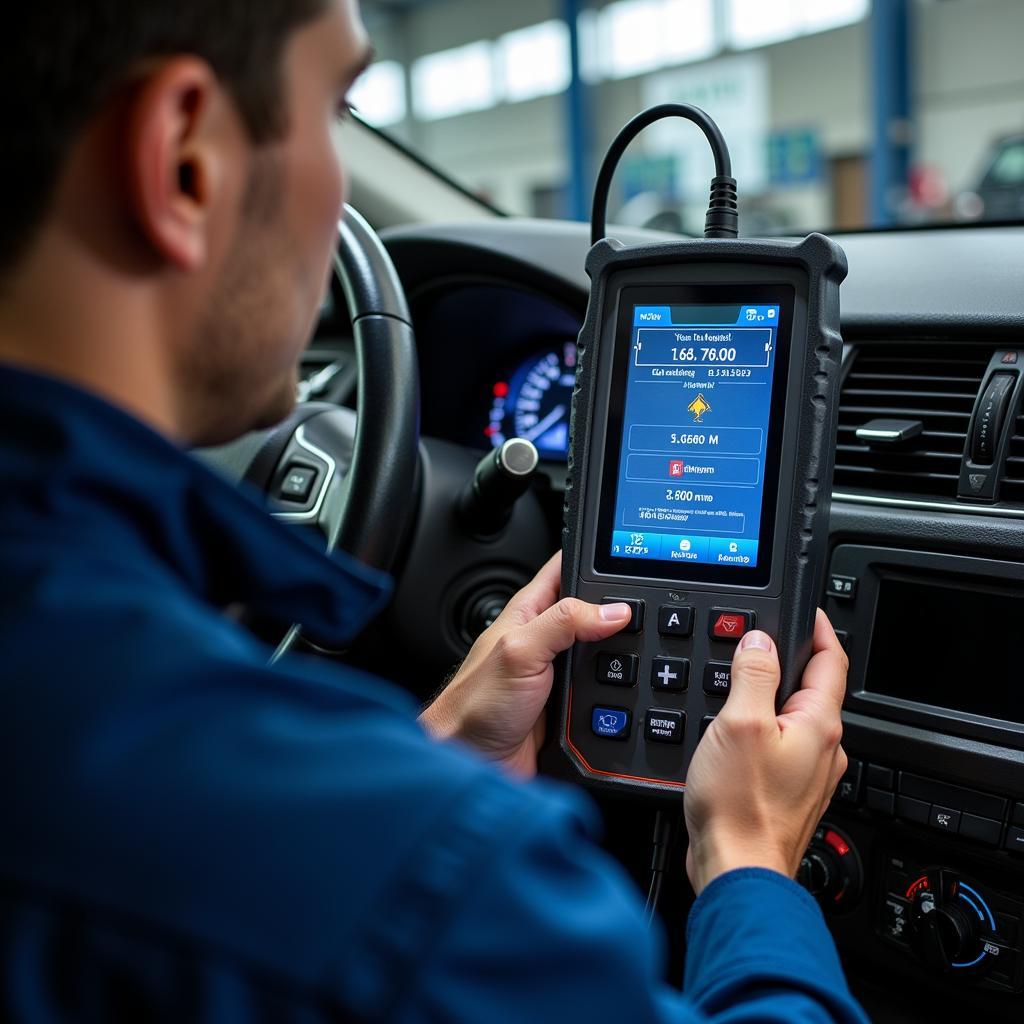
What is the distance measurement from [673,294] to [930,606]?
37 centimetres

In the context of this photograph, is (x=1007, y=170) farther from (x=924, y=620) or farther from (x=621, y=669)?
(x=621, y=669)

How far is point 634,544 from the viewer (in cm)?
104

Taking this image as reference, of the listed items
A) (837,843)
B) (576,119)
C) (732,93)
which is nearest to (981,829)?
(837,843)

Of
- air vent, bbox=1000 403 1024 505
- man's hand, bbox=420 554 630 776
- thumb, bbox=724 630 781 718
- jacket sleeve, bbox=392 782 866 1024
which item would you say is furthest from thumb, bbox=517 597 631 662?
jacket sleeve, bbox=392 782 866 1024

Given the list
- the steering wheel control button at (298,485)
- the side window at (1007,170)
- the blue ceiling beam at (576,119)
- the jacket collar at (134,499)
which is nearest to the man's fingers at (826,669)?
the jacket collar at (134,499)

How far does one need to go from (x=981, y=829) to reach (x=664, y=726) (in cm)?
30

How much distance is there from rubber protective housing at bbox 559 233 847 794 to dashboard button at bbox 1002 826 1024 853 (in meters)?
0.26

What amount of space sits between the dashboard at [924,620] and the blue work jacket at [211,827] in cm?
66

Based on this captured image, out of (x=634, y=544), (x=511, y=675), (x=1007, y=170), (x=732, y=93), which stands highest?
(x=732, y=93)

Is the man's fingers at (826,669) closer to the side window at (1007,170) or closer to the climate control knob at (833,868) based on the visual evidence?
the climate control knob at (833,868)

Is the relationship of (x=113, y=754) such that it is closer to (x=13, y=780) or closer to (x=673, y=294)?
(x=13, y=780)

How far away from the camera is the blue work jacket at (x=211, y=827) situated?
363 millimetres

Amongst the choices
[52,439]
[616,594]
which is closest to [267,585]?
[52,439]

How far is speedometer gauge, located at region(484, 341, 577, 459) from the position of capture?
1.55 m
